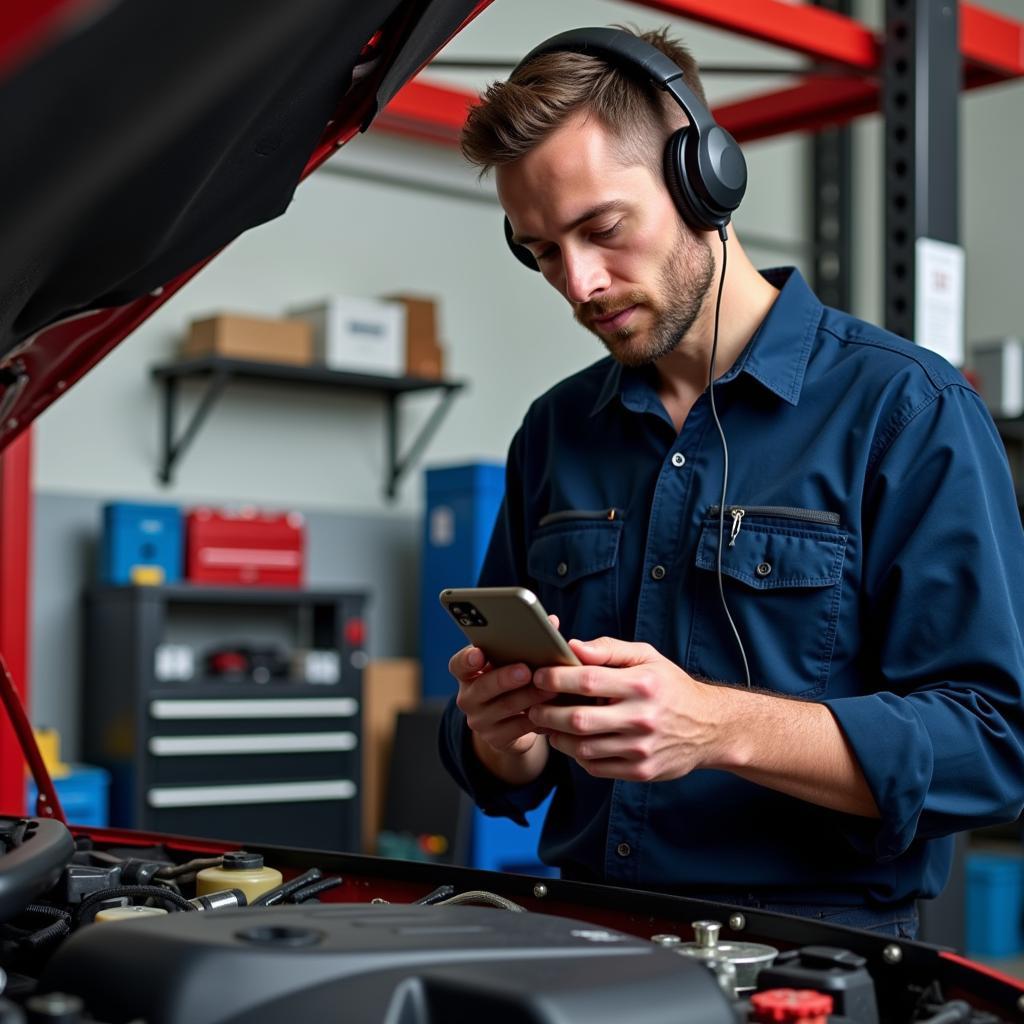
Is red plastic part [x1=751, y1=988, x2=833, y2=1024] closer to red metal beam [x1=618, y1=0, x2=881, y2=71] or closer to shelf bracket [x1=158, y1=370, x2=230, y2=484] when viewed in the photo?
red metal beam [x1=618, y1=0, x2=881, y2=71]

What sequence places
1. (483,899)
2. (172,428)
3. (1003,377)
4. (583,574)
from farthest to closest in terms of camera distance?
(172,428), (1003,377), (583,574), (483,899)

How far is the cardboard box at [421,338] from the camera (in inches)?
194

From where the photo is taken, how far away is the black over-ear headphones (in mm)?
1309

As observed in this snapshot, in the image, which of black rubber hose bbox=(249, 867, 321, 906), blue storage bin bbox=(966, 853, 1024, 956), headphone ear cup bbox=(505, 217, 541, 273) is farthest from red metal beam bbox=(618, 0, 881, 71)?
blue storage bin bbox=(966, 853, 1024, 956)

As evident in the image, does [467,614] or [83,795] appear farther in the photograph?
[83,795]

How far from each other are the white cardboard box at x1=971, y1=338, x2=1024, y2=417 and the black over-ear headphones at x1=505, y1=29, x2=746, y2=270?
330 cm

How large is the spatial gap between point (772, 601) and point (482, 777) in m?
0.35

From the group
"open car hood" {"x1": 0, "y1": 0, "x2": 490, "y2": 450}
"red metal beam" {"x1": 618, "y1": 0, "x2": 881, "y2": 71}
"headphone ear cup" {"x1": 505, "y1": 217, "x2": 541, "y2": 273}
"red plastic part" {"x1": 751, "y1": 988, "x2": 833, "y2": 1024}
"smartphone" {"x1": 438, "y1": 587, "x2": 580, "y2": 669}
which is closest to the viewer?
"open car hood" {"x1": 0, "y1": 0, "x2": 490, "y2": 450}

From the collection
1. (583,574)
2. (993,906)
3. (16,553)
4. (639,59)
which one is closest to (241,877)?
(583,574)

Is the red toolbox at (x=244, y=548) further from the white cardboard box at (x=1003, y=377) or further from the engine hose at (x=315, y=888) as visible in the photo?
the engine hose at (x=315, y=888)

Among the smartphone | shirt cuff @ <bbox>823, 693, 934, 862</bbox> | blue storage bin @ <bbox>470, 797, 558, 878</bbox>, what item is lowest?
blue storage bin @ <bbox>470, 797, 558, 878</bbox>

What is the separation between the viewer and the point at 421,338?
4980 millimetres

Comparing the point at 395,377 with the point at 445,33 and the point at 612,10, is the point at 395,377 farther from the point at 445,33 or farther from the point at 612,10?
the point at 445,33

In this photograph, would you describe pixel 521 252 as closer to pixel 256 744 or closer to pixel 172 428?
pixel 256 744
